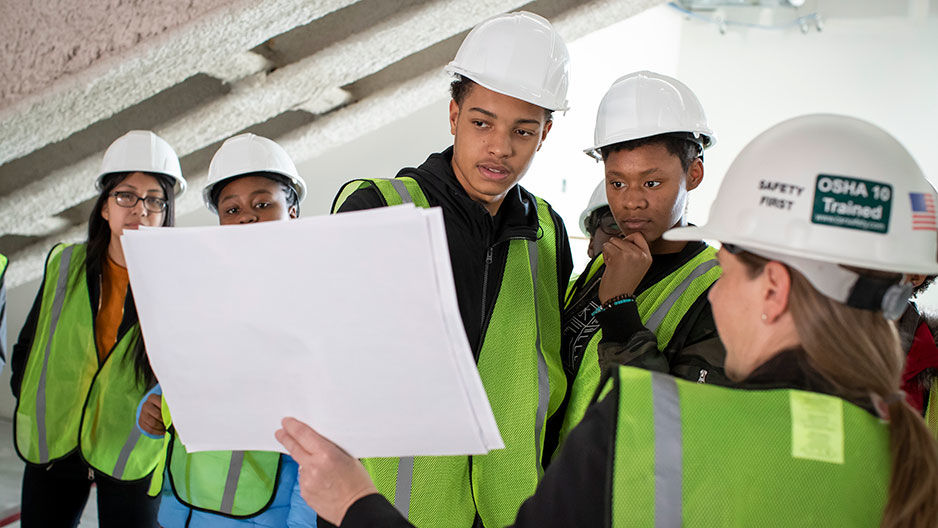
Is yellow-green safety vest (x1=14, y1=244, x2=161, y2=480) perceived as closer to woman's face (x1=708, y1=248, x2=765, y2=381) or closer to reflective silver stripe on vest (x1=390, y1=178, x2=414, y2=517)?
reflective silver stripe on vest (x1=390, y1=178, x2=414, y2=517)

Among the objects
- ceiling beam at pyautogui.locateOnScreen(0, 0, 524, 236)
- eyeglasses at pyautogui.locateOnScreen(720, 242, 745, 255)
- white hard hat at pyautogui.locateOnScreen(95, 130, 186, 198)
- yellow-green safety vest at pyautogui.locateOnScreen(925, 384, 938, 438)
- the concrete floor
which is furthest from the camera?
the concrete floor

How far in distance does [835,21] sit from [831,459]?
883 cm

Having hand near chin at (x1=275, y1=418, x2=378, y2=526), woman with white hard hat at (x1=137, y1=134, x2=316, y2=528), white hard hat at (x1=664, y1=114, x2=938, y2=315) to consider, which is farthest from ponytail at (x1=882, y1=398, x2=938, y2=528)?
A: woman with white hard hat at (x1=137, y1=134, x2=316, y2=528)

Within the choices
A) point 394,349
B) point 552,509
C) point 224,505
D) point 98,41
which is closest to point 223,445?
point 394,349

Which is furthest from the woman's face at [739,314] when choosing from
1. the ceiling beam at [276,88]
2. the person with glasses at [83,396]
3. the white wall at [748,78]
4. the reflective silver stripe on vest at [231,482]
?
the white wall at [748,78]

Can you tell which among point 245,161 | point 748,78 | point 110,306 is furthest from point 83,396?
point 748,78

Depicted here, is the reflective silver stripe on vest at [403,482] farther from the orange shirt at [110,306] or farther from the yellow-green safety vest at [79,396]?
the orange shirt at [110,306]

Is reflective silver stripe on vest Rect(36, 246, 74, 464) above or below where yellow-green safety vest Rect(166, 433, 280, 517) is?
above

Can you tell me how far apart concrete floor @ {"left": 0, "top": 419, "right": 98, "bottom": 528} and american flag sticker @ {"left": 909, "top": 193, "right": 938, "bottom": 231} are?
452 centimetres

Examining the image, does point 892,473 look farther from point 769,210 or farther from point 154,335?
point 154,335

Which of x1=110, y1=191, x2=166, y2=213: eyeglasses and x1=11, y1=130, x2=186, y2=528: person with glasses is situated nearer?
x1=11, y1=130, x2=186, y2=528: person with glasses

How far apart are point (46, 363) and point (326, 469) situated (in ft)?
7.60

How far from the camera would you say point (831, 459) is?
1.08 m

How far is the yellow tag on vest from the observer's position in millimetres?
1075
